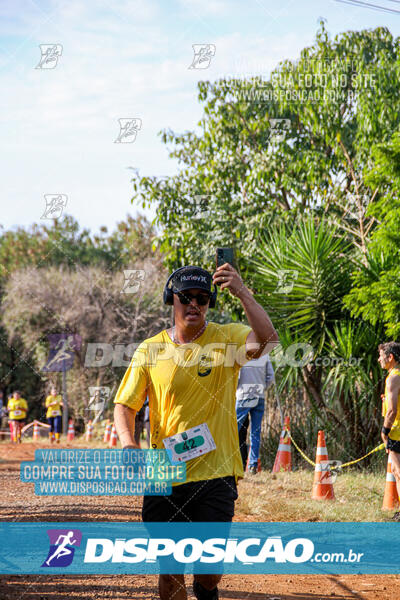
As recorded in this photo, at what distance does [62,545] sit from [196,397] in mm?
3203

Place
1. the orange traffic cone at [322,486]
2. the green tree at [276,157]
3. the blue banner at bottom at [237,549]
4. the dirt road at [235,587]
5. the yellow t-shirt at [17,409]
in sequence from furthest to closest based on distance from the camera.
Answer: the yellow t-shirt at [17,409]
the green tree at [276,157]
the orange traffic cone at [322,486]
the blue banner at bottom at [237,549]
the dirt road at [235,587]

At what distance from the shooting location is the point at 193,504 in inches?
139

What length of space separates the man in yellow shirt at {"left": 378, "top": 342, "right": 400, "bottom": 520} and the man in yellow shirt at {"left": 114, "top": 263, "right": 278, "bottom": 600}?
4.21 metres

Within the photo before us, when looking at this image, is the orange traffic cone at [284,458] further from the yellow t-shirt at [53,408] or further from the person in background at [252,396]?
the yellow t-shirt at [53,408]

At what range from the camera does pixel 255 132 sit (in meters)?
16.4

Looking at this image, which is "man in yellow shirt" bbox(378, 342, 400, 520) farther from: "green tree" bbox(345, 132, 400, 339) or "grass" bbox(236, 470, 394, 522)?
"green tree" bbox(345, 132, 400, 339)

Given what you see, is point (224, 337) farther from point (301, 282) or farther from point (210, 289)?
point (301, 282)

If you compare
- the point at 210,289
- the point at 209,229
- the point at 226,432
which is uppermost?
the point at 209,229

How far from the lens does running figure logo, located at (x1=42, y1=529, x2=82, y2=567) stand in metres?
5.66

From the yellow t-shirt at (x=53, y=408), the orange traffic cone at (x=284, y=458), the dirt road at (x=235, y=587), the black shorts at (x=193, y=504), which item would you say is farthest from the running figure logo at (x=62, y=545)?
the yellow t-shirt at (x=53, y=408)

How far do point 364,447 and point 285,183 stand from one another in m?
5.78

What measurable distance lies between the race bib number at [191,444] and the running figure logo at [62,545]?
2.48 m

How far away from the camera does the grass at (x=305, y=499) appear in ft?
24.4

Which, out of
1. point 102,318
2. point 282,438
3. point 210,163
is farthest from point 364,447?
point 102,318
